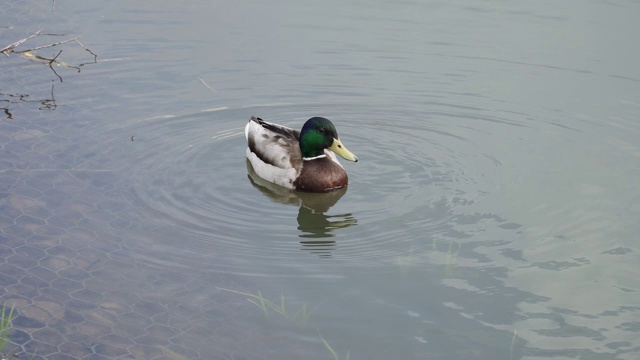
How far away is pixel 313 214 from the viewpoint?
31.0 ft

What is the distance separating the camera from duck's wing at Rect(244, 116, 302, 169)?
10.2 m

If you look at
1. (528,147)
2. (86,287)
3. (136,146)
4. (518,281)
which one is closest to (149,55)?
(136,146)

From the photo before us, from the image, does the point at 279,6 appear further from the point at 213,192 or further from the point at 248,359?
the point at 248,359

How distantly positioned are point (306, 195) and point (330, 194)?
274 mm

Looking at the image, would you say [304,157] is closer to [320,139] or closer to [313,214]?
[320,139]

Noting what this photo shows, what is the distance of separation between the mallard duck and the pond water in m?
0.21

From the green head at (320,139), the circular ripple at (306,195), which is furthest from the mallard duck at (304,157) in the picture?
the circular ripple at (306,195)

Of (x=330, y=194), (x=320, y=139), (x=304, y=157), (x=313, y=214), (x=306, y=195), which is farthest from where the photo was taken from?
(x=304, y=157)

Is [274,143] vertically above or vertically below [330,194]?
above

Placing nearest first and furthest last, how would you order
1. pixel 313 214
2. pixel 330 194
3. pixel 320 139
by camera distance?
pixel 313 214, pixel 330 194, pixel 320 139

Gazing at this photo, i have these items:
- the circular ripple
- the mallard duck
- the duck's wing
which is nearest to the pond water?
the circular ripple

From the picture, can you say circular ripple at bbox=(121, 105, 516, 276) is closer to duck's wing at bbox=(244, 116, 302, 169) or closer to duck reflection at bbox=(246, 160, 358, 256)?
duck reflection at bbox=(246, 160, 358, 256)

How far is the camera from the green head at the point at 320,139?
33.1 ft

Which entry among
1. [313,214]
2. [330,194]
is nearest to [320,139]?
[330,194]
